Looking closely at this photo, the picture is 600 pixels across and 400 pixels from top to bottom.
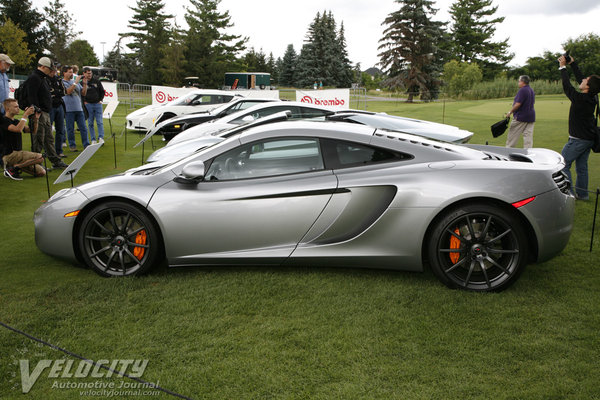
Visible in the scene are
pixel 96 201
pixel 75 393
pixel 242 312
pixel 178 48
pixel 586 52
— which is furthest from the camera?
pixel 586 52

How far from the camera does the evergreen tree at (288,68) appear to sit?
8176 cm

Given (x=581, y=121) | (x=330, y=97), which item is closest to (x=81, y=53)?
(x=330, y=97)

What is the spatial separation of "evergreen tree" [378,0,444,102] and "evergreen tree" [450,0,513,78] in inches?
464

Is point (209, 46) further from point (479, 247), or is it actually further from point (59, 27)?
point (479, 247)

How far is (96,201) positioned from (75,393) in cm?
190

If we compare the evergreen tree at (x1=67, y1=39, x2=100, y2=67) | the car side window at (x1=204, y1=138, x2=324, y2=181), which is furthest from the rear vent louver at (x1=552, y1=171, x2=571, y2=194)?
the evergreen tree at (x1=67, y1=39, x2=100, y2=67)

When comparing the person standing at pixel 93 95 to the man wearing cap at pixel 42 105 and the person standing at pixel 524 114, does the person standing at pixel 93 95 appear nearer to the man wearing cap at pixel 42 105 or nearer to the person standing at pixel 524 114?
the man wearing cap at pixel 42 105

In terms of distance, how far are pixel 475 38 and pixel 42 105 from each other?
2542 inches

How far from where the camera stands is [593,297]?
3.85 metres

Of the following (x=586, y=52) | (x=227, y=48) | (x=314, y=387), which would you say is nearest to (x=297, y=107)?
(x=314, y=387)

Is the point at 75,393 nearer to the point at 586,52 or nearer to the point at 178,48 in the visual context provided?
the point at 178,48

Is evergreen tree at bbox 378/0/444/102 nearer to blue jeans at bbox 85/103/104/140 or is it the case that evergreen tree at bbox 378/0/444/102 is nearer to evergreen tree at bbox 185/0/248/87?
evergreen tree at bbox 185/0/248/87

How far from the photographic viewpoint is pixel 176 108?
52.3 feet

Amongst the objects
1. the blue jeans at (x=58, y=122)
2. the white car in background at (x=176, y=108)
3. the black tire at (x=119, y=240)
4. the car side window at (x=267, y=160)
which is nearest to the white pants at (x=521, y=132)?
the car side window at (x=267, y=160)
